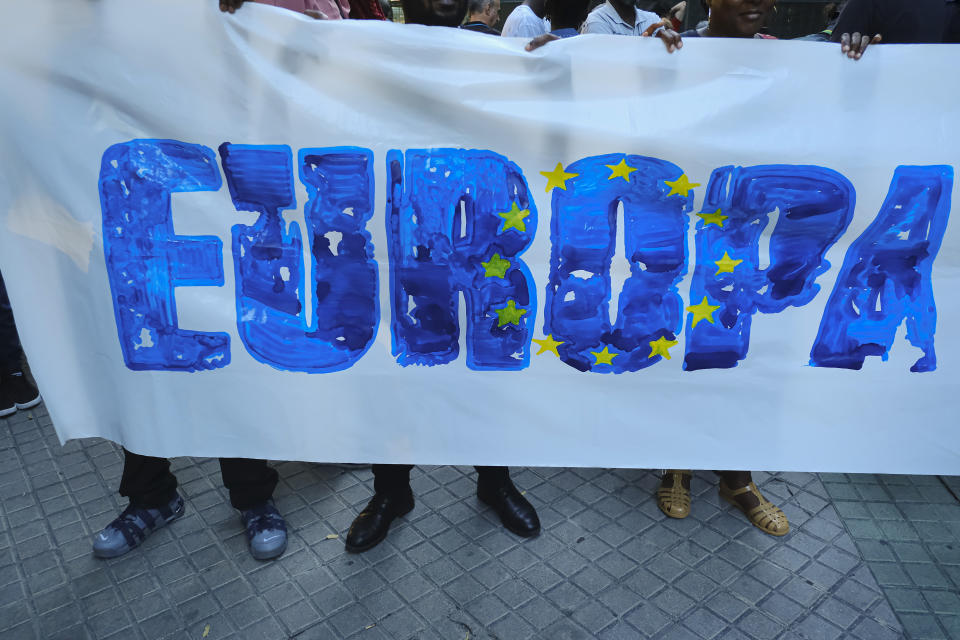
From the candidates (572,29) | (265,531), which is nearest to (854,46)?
(572,29)

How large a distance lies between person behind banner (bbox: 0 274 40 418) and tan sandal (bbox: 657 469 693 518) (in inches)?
119

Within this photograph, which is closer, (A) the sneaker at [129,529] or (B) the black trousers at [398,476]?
(A) the sneaker at [129,529]

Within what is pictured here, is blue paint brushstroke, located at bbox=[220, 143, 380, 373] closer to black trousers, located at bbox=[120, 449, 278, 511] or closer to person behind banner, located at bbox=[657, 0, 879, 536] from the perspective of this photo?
black trousers, located at bbox=[120, 449, 278, 511]

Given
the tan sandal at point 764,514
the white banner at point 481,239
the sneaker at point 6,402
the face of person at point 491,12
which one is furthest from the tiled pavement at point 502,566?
the face of person at point 491,12

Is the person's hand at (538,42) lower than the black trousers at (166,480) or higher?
higher

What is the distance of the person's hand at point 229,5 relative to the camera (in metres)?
1.98

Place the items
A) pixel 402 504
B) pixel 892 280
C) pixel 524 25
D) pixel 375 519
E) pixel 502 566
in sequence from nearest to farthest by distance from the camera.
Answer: pixel 892 280
pixel 502 566
pixel 375 519
pixel 402 504
pixel 524 25

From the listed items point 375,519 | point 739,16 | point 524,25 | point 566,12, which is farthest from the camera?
point 524,25

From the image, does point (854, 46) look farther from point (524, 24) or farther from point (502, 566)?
point (524, 24)

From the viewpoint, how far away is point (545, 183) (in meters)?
2.09

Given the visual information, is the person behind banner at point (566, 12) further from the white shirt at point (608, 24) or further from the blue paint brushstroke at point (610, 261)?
the blue paint brushstroke at point (610, 261)

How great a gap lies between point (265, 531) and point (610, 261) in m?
1.53

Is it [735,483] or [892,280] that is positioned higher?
[892,280]

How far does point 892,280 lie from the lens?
2102 millimetres
